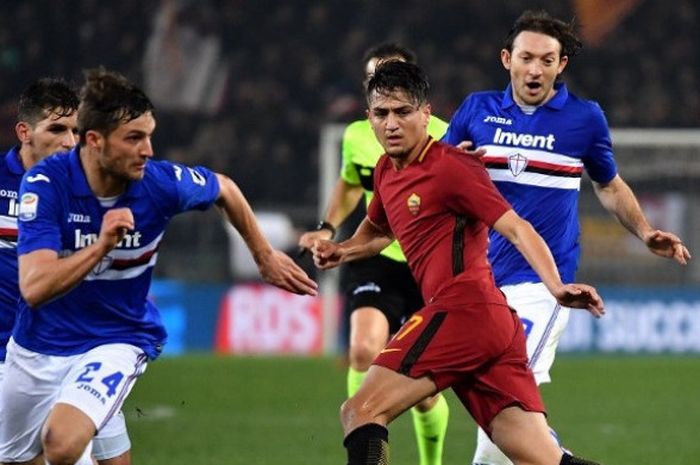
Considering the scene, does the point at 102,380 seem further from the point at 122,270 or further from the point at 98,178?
the point at 98,178

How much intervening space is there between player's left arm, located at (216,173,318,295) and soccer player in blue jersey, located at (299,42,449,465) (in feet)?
7.17

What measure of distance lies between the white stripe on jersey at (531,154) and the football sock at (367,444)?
1.83 meters

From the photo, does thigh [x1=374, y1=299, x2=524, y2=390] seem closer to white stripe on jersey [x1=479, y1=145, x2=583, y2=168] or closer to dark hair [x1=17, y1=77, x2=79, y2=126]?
white stripe on jersey [x1=479, y1=145, x2=583, y2=168]

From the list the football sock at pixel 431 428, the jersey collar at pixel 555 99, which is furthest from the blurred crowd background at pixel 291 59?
the jersey collar at pixel 555 99

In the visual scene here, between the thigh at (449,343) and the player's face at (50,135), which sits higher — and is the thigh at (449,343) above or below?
below

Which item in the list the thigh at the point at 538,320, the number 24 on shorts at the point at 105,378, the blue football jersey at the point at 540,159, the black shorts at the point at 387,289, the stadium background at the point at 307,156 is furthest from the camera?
the stadium background at the point at 307,156

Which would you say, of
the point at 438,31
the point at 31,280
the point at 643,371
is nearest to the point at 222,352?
the point at 643,371

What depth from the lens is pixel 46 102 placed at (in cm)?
705

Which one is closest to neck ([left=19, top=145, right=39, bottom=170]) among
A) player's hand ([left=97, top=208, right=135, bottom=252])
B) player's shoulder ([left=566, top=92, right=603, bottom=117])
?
player's hand ([left=97, top=208, right=135, bottom=252])

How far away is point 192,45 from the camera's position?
22141 mm

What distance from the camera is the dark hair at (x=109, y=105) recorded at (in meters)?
5.98

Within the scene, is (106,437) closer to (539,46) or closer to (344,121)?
(539,46)

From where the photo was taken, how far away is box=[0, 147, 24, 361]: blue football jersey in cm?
698

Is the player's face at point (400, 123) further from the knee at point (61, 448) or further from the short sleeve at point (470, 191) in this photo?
the knee at point (61, 448)
